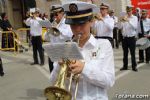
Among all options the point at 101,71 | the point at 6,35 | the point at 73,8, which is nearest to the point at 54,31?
the point at 73,8

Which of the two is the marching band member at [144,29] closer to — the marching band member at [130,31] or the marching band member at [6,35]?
the marching band member at [130,31]

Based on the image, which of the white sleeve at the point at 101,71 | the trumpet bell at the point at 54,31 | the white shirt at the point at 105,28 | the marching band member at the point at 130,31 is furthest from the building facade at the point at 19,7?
the white sleeve at the point at 101,71

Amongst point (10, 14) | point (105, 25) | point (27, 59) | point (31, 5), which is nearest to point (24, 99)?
point (105, 25)

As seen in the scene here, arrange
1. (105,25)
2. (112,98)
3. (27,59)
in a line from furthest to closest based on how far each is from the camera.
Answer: (27,59) → (105,25) → (112,98)

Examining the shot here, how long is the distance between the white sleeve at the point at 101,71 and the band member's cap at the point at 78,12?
11.4 inches

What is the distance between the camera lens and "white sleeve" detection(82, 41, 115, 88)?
3.02m

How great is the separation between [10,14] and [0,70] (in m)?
21.7

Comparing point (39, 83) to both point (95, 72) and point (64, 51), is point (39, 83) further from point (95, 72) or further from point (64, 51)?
point (64, 51)

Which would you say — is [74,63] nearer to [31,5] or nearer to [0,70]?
[0,70]

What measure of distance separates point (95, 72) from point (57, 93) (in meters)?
0.38

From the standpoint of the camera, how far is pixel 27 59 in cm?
1513

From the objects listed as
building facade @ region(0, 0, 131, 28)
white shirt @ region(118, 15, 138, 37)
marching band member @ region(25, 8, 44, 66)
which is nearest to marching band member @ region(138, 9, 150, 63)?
white shirt @ region(118, 15, 138, 37)

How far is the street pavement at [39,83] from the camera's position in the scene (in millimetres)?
8328

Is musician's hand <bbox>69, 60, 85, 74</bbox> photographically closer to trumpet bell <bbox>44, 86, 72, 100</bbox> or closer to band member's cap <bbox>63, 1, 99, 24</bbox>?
trumpet bell <bbox>44, 86, 72, 100</bbox>
